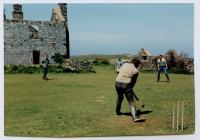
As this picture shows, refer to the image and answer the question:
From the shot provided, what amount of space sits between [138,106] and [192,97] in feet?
3.30

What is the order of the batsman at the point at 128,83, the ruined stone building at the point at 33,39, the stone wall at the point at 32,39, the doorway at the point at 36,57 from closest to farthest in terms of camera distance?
the batsman at the point at 128,83 → the ruined stone building at the point at 33,39 → the stone wall at the point at 32,39 → the doorway at the point at 36,57

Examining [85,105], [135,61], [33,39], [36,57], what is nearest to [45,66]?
[36,57]

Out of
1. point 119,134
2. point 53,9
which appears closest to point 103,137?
point 119,134

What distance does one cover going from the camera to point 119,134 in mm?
15008

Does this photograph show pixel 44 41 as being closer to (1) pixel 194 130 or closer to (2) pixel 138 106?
(2) pixel 138 106

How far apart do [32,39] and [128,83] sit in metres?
2.18

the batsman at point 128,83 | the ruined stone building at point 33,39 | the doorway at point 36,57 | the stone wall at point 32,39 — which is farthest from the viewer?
the doorway at point 36,57

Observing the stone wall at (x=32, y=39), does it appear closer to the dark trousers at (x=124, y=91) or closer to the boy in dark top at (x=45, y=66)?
the boy in dark top at (x=45, y=66)

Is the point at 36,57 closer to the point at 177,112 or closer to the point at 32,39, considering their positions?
the point at 32,39

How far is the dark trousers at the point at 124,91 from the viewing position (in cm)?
1523

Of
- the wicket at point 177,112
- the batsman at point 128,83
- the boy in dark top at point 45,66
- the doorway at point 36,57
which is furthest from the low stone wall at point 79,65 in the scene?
the wicket at point 177,112

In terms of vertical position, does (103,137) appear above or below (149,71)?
below

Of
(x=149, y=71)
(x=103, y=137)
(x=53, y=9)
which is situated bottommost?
(x=103, y=137)

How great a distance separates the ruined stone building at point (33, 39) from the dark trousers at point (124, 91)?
1.28 m
